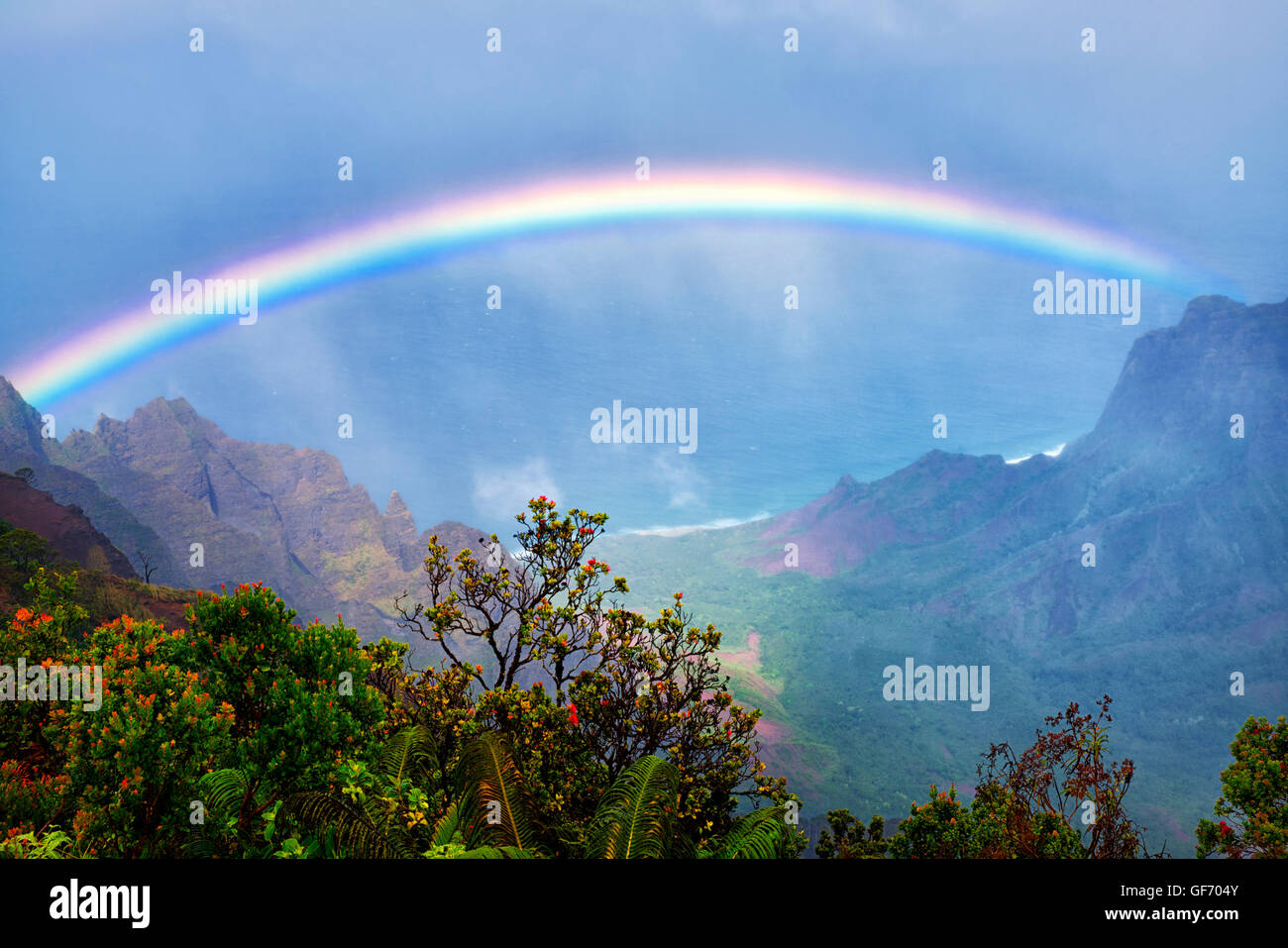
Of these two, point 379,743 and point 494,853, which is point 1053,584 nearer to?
point 379,743

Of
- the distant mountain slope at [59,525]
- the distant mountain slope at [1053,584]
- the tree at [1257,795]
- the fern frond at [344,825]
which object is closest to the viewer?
the fern frond at [344,825]

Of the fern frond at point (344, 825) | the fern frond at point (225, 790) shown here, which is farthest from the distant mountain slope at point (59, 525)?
the fern frond at point (344, 825)

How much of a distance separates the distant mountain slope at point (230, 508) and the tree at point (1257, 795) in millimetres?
141866

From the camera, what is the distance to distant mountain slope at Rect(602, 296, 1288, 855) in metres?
120

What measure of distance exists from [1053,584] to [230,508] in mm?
171914

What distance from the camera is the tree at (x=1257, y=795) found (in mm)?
10336

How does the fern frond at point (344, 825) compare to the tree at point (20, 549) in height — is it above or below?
below

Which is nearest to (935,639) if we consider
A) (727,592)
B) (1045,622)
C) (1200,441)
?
(1045,622)

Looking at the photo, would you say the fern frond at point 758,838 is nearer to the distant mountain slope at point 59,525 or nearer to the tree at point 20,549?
the tree at point 20,549

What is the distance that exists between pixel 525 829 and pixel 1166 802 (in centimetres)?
13089

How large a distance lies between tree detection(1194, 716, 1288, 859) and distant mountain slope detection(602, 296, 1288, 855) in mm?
102209

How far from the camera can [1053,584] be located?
15238 centimetres

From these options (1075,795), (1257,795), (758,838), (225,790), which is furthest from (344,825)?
(1257,795)

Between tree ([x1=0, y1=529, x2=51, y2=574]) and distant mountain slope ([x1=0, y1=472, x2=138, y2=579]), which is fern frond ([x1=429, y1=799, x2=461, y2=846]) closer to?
tree ([x1=0, y1=529, x2=51, y2=574])
